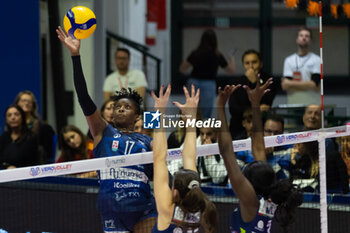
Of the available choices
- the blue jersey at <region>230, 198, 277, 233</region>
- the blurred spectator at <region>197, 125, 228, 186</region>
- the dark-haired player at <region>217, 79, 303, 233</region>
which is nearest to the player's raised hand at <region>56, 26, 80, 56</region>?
the dark-haired player at <region>217, 79, 303, 233</region>

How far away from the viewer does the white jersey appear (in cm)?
1118

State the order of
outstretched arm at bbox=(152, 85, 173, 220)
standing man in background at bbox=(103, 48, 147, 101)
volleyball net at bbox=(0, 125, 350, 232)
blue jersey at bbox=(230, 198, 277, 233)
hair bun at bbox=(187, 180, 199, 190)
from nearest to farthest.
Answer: hair bun at bbox=(187, 180, 199, 190) → outstretched arm at bbox=(152, 85, 173, 220) → blue jersey at bbox=(230, 198, 277, 233) → volleyball net at bbox=(0, 125, 350, 232) → standing man in background at bbox=(103, 48, 147, 101)

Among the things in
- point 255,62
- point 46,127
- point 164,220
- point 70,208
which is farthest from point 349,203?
point 46,127

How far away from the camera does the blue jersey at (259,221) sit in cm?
552

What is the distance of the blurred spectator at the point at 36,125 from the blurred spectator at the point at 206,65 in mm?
2568

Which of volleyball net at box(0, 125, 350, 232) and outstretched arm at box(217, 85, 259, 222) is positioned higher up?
outstretched arm at box(217, 85, 259, 222)

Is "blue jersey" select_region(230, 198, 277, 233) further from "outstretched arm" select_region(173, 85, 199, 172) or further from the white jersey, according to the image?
the white jersey

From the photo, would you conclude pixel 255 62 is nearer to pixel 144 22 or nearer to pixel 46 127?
pixel 46 127

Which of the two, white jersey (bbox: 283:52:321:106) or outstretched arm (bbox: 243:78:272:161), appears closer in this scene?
outstretched arm (bbox: 243:78:272:161)

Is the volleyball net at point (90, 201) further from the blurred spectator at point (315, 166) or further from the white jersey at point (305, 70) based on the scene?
the white jersey at point (305, 70)

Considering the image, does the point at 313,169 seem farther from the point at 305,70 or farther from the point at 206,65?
the point at 206,65

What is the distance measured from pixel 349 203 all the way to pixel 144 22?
32.1 ft

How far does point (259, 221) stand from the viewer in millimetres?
5547

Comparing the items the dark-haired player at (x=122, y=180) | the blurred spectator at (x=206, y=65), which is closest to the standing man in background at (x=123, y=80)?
the blurred spectator at (x=206, y=65)
